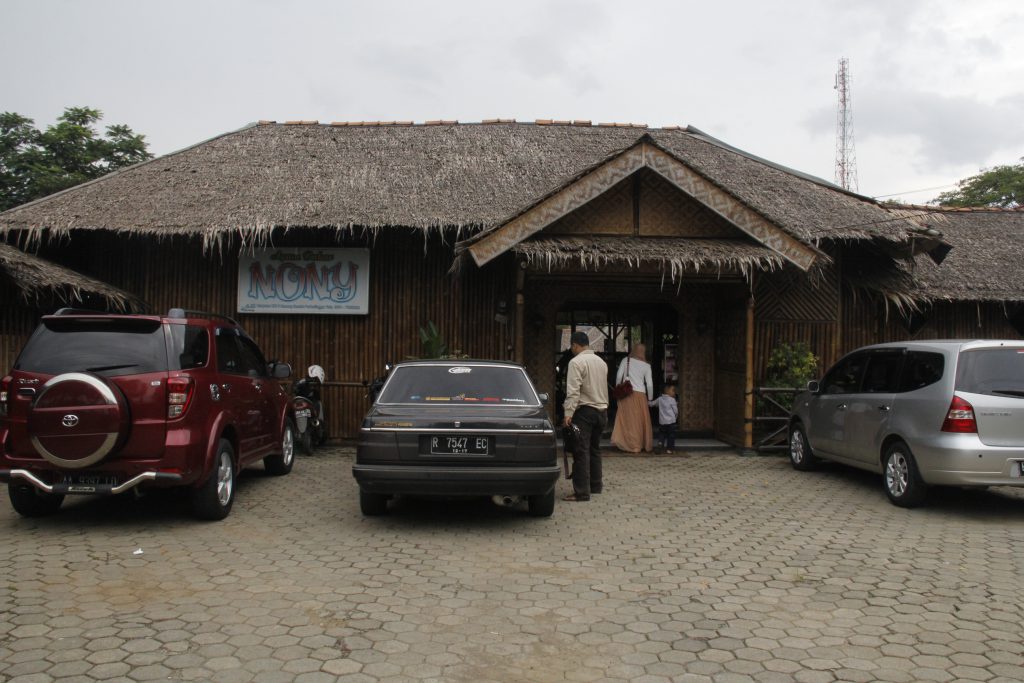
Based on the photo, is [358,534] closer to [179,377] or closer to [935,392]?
[179,377]

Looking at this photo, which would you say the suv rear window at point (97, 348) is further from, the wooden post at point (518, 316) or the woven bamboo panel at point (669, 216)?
the woven bamboo panel at point (669, 216)

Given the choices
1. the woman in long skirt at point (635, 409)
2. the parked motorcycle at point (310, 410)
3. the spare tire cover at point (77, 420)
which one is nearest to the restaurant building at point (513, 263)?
the parked motorcycle at point (310, 410)

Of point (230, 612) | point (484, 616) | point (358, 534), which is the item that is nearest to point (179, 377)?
point (358, 534)

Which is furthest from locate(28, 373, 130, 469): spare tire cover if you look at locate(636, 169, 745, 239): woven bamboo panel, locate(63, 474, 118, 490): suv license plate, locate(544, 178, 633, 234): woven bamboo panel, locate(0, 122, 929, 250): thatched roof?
locate(636, 169, 745, 239): woven bamboo panel

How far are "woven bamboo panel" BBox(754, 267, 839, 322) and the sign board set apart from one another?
21.3 ft

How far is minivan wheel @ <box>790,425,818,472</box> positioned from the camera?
10031 millimetres

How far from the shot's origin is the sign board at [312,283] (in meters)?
12.4

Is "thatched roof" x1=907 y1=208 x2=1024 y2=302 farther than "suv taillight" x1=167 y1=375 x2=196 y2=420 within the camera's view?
Yes

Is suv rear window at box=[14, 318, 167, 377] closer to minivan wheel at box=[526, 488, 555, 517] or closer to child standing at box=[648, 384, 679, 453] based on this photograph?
minivan wheel at box=[526, 488, 555, 517]

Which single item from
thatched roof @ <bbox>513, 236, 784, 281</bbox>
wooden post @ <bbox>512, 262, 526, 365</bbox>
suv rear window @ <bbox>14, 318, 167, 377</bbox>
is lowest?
suv rear window @ <bbox>14, 318, 167, 377</bbox>

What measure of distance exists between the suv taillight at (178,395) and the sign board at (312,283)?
6.10m

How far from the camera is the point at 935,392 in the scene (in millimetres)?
7359

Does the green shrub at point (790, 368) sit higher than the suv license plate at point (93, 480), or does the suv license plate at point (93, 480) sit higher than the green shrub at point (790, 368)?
the green shrub at point (790, 368)

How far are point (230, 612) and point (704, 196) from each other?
27.2 ft
